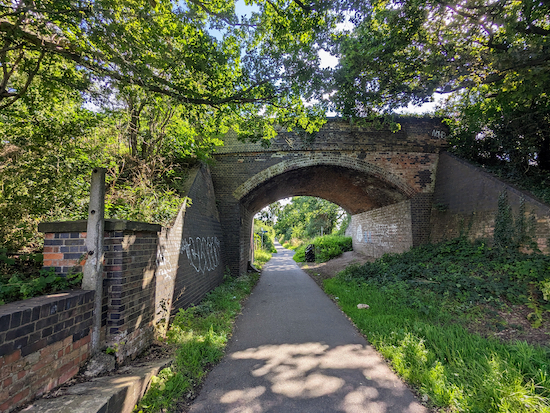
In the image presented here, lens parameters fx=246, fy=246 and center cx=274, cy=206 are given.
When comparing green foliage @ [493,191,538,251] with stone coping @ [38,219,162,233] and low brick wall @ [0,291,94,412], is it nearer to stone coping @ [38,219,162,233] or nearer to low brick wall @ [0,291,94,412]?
stone coping @ [38,219,162,233]

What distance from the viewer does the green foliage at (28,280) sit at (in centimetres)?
218

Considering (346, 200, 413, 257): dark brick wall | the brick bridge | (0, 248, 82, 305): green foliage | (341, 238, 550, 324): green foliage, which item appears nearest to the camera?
(0, 248, 82, 305): green foliage

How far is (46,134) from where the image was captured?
4.46 meters

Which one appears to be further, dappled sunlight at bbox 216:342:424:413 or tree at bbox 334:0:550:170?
tree at bbox 334:0:550:170

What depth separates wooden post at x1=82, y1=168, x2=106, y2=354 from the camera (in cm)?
258

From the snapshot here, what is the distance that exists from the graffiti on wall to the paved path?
168 cm

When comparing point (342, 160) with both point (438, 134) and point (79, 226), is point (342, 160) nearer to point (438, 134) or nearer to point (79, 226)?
point (438, 134)

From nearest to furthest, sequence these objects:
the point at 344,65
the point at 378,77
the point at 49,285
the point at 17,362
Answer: the point at 17,362
the point at 49,285
the point at 344,65
the point at 378,77

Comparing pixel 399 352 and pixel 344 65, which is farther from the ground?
pixel 344 65

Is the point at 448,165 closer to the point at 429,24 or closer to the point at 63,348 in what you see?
the point at 429,24

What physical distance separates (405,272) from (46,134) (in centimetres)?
885

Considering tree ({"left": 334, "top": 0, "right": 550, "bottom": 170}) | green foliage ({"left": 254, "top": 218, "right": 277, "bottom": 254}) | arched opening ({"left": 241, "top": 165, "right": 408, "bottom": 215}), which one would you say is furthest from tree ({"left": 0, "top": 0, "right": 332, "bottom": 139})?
green foliage ({"left": 254, "top": 218, "right": 277, "bottom": 254})

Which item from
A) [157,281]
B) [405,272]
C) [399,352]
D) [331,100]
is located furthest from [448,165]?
[157,281]

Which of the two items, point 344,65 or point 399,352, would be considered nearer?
point 399,352
